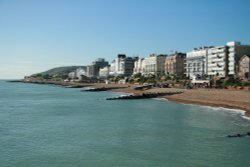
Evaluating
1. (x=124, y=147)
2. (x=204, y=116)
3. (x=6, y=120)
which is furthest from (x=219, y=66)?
(x=124, y=147)

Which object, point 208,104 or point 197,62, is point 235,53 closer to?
point 197,62

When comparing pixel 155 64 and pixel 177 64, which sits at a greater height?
pixel 155 64

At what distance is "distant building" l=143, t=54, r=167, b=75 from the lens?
16412cm

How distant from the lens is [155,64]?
6545 inches

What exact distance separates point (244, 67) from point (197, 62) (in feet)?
88.4

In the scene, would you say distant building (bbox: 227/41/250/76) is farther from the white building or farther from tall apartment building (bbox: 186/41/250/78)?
the white building

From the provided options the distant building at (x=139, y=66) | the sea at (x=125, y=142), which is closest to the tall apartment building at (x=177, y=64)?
the distant building at (x=139, y=66)

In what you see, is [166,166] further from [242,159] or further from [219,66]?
[219,66]

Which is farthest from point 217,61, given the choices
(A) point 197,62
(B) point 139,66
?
(B) point 139,66

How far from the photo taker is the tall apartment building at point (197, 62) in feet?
406

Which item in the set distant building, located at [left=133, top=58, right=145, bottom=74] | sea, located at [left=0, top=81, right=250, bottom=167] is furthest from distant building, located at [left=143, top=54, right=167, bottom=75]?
A: sea, located at [left=0, top=81, right=250, bottom=167]

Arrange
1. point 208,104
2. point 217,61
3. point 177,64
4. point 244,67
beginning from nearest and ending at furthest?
point 208,104, point 244,67, point 217,61, point 177,64

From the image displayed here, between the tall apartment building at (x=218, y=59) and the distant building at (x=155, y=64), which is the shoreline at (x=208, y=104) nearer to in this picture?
the tall apartment building at (x=218, y=59)

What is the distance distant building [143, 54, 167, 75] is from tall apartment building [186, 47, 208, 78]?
28062mm
